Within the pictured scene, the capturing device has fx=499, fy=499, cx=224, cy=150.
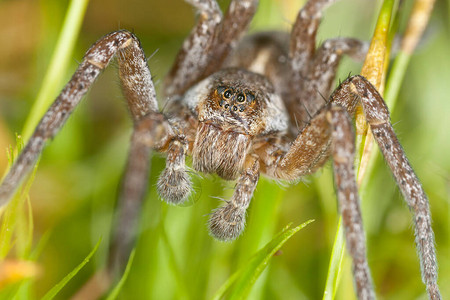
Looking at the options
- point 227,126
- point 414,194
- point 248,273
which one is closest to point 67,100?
point 227,126

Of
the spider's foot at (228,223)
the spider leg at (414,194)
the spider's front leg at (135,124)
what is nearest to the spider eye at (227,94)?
the spider's front leg at (135,124)

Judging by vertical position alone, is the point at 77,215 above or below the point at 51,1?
below

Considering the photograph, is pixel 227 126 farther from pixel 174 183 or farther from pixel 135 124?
pixel 135 124

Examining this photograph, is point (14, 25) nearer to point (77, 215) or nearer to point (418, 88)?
point (77, 215)

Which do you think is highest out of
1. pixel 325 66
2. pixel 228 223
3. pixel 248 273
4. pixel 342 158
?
pixel 325 66

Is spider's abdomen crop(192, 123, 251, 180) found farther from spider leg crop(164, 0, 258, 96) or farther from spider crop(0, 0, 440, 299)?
spider leg crop(164, 0, 258, 96)

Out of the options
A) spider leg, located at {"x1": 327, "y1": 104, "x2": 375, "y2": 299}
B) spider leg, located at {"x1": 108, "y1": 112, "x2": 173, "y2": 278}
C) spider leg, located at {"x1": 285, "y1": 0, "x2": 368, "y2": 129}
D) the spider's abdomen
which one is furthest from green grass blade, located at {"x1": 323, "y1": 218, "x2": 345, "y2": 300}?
spider leg, located at {"x1": 285, "y1": 0, "x2": 368, "y2": 129}

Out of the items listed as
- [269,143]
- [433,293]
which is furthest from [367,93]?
[433,293]

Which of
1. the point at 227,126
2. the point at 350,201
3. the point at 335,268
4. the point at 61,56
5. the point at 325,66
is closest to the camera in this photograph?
the point at 350,201
